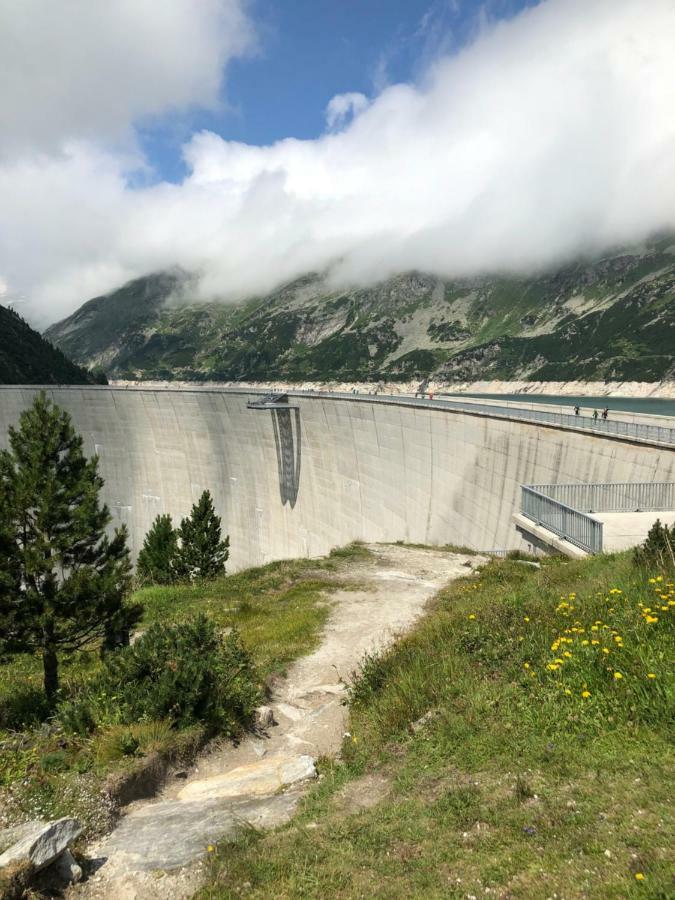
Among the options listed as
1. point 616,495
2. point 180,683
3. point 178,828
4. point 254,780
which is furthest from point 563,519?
point 178,828

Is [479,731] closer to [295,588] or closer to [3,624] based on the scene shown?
[3,624]

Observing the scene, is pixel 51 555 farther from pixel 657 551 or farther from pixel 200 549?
pixel 200 549

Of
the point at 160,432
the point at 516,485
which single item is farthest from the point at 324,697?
the point at 160,432

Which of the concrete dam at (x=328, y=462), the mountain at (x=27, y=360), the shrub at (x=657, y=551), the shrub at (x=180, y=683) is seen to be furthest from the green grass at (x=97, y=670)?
the mountain at (x=27, y=360)

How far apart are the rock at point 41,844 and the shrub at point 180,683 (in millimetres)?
2654

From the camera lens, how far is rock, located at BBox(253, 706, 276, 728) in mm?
8203

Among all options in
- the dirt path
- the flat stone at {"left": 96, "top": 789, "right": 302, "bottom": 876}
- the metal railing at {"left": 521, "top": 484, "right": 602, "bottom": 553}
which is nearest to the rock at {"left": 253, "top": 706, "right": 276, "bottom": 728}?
the dirt path

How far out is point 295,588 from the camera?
1709cm

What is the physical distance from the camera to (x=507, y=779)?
4980 millimetres

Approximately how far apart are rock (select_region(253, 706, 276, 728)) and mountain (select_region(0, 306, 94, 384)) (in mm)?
106817

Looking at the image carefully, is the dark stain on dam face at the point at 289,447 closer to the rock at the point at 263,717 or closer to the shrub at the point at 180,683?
the shrub at the point at 180,683

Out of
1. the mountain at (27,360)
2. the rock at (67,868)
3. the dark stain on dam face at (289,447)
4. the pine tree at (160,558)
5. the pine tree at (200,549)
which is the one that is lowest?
the pine tree at (160,558)

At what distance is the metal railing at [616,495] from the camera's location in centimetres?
1834

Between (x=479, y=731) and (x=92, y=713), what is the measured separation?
5.01 m
